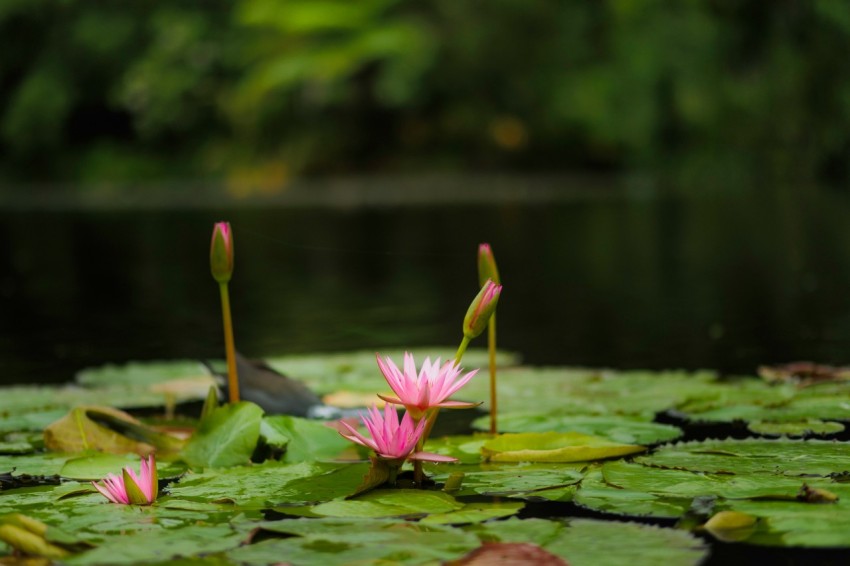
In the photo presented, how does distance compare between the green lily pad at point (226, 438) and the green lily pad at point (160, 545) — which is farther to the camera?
the green lily pad at point (226, 438)

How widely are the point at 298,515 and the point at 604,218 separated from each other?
532 cm

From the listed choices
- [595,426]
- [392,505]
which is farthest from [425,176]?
[392,505]

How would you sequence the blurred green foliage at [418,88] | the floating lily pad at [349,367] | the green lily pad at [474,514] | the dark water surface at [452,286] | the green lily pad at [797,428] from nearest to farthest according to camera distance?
the green lily pad at [474,514]
the green lily pad at [797,428]
the floating lily pad at [349,367]
the dark water surface at [452,286]
the blurred green foliage at [418,88]

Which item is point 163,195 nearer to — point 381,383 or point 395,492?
point 381,383

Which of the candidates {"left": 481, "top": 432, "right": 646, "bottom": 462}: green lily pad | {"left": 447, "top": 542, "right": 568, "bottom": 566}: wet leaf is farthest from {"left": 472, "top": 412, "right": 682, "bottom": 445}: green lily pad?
{"left": 447, "top": 542, "right": 568, "bottom": 566}: wet leaf

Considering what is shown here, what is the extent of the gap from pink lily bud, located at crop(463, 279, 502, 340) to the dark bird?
39 centimetres

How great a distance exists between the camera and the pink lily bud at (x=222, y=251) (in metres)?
1.13

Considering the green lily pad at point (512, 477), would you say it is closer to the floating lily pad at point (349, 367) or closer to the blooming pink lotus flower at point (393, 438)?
the blooming pink lotus flower at point (393, 438)

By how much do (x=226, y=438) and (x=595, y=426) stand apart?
383mm

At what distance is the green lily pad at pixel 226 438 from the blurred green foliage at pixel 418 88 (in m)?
3.81

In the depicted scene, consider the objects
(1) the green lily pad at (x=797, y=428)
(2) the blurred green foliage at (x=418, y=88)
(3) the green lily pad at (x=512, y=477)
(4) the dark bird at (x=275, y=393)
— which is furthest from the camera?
(2) the blurred green foliage at (x=418, y=88)

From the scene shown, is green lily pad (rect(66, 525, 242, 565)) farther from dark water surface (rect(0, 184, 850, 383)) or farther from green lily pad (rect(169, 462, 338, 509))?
dark water surface (rect(0, 184, 850, 383))

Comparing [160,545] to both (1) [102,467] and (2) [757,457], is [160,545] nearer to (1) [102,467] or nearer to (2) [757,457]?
(1) [102,467]

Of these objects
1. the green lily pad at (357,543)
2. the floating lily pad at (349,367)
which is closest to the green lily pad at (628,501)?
the green lily pad at (357,543)
